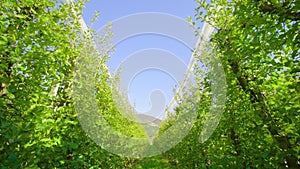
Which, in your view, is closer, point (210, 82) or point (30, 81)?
point (30, 81)

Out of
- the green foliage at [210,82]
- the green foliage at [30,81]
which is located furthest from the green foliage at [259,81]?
the green foliage at [30,81]

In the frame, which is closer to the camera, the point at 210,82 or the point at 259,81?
the point at 259,81

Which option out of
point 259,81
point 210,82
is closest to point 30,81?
point 259,81

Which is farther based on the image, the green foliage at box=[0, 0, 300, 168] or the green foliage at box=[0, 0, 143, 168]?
the green foliage at box=[0, 0, 143, 168]

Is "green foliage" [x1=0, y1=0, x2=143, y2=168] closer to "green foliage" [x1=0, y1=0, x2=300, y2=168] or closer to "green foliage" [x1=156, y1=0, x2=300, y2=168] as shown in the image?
"green foliage" [x1=0, y1=0, x2=300, y2=168]

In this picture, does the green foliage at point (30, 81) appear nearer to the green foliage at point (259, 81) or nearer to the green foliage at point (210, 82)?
the green foliage at point (210, 82)

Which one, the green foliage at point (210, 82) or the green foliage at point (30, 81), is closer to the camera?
the green foliage at point (210, 82)

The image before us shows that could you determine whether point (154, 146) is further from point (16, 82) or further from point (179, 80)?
point (16, 82)

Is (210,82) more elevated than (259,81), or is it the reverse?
(210,82)

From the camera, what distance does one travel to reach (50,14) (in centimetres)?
414

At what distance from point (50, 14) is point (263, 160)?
15.2 feet

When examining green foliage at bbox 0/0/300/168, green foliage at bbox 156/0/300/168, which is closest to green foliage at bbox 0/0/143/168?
green foliage at bbox 0/0/300/168

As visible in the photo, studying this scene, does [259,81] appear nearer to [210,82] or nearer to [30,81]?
→ [210,82]

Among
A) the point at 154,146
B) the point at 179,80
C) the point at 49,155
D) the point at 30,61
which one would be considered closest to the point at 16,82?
the point at 30,61
